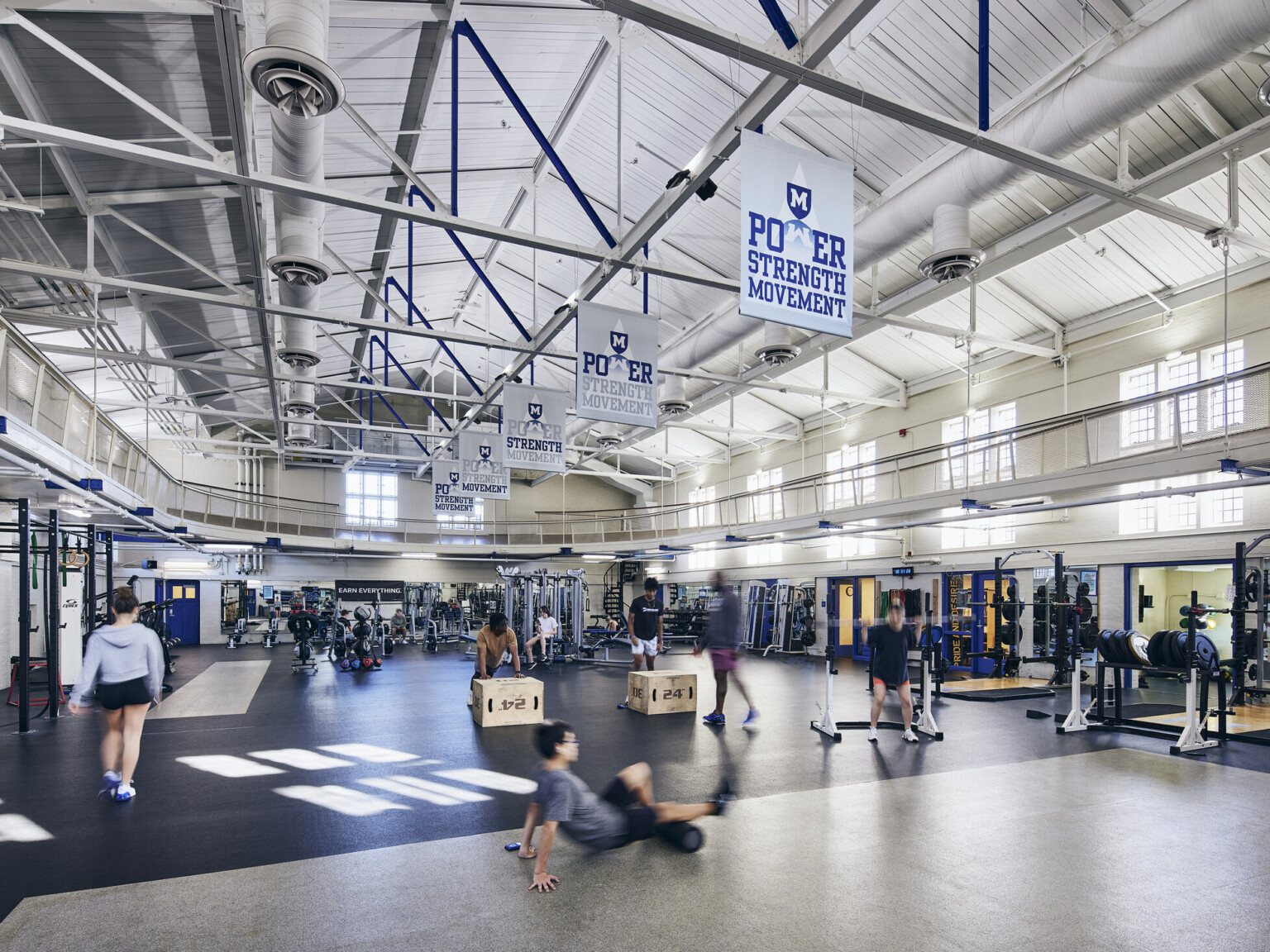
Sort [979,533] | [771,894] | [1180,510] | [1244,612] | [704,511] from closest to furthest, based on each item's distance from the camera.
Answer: [771,894], [1244,612], [1180,510], [979,533], [704,511]

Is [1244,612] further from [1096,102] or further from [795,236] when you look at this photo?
[795,236]

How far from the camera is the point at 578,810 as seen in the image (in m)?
3.91

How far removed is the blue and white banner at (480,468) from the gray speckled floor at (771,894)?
9493 mm

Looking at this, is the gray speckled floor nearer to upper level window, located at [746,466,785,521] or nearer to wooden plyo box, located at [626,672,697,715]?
wooden plyo box, located at [626,672,697,715]

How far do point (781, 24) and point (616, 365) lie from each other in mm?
3826

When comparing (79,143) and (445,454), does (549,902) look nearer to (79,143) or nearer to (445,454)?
(79,143)

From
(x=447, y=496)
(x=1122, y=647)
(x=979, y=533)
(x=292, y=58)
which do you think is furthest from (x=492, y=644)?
(x=979, y=533)

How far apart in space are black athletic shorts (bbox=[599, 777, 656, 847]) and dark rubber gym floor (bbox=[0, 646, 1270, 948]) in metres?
0.39

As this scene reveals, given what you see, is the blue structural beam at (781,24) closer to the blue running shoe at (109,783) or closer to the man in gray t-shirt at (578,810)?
the man in gray t-shirt at (578,810)

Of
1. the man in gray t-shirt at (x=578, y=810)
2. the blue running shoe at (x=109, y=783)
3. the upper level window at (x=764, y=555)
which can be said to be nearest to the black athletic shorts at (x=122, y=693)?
the blue running shoe at (x=109, y=783)

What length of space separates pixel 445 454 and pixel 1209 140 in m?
17.9

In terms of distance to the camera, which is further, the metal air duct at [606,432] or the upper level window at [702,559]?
the upper level window at [702,559]

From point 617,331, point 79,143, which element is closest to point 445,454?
point 617,331

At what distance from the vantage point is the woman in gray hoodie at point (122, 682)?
5203 mm
